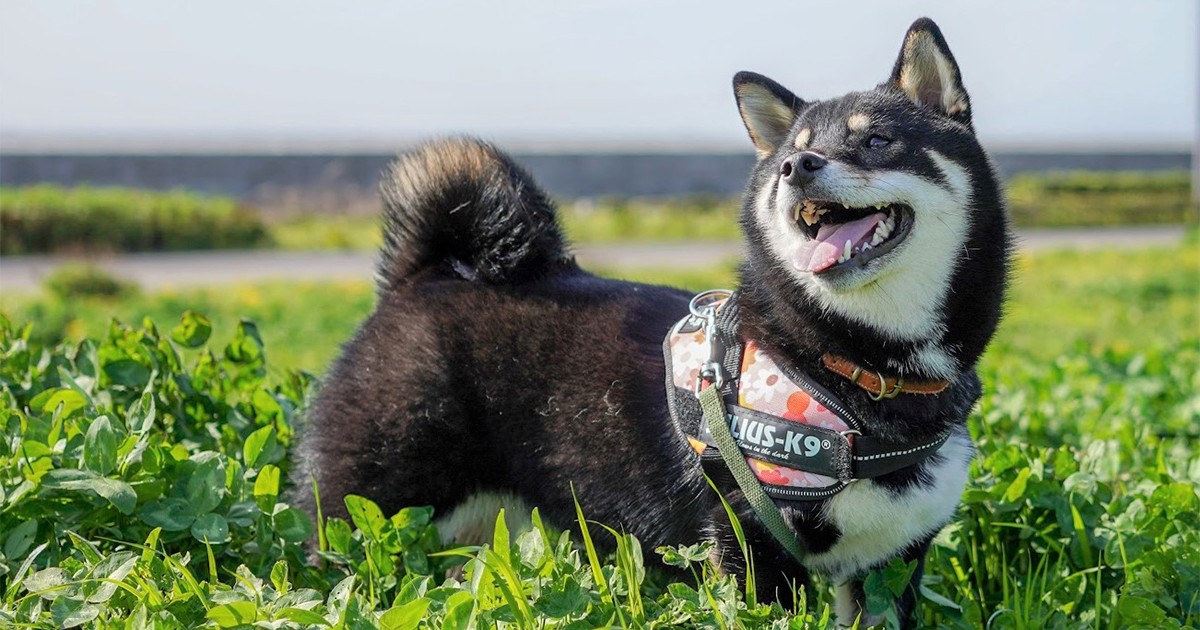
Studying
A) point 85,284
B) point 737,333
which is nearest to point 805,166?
point 737,333

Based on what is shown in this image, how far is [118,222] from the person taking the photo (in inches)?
640

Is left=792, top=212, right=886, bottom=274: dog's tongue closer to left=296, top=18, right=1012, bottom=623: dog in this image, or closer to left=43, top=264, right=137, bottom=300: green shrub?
left=296, top=18, right=1012, bottom=623: dog

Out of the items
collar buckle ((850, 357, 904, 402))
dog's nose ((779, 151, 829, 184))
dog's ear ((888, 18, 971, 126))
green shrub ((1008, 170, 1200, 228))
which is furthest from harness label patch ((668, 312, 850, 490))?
green shrub ((1008, 170, 1200, 228))

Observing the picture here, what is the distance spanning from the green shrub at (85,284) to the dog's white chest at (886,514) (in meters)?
9.35

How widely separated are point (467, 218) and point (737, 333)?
3.17 feet

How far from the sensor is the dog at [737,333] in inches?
98.9

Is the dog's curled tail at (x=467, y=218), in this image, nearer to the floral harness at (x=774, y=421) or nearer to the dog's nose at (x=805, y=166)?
the floral harness at (x=774, y=421)

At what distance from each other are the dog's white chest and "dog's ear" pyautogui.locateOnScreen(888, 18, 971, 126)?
0.79 metres

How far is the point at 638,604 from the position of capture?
234 cm

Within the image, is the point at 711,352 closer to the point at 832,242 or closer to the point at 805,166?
the point at 832,242

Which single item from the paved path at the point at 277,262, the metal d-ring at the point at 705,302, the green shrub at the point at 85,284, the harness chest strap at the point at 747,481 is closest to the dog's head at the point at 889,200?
the metal d-ring at the point at 705,302

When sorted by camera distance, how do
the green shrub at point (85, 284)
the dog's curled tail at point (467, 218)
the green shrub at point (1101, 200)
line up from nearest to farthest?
the dog's curled tail at point (467, 218) → the green shrub at point (85, 284) → the green shrub at point (1101, 200)

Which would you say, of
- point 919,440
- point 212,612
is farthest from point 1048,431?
point 212,612

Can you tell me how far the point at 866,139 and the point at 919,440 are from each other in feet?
2.27
